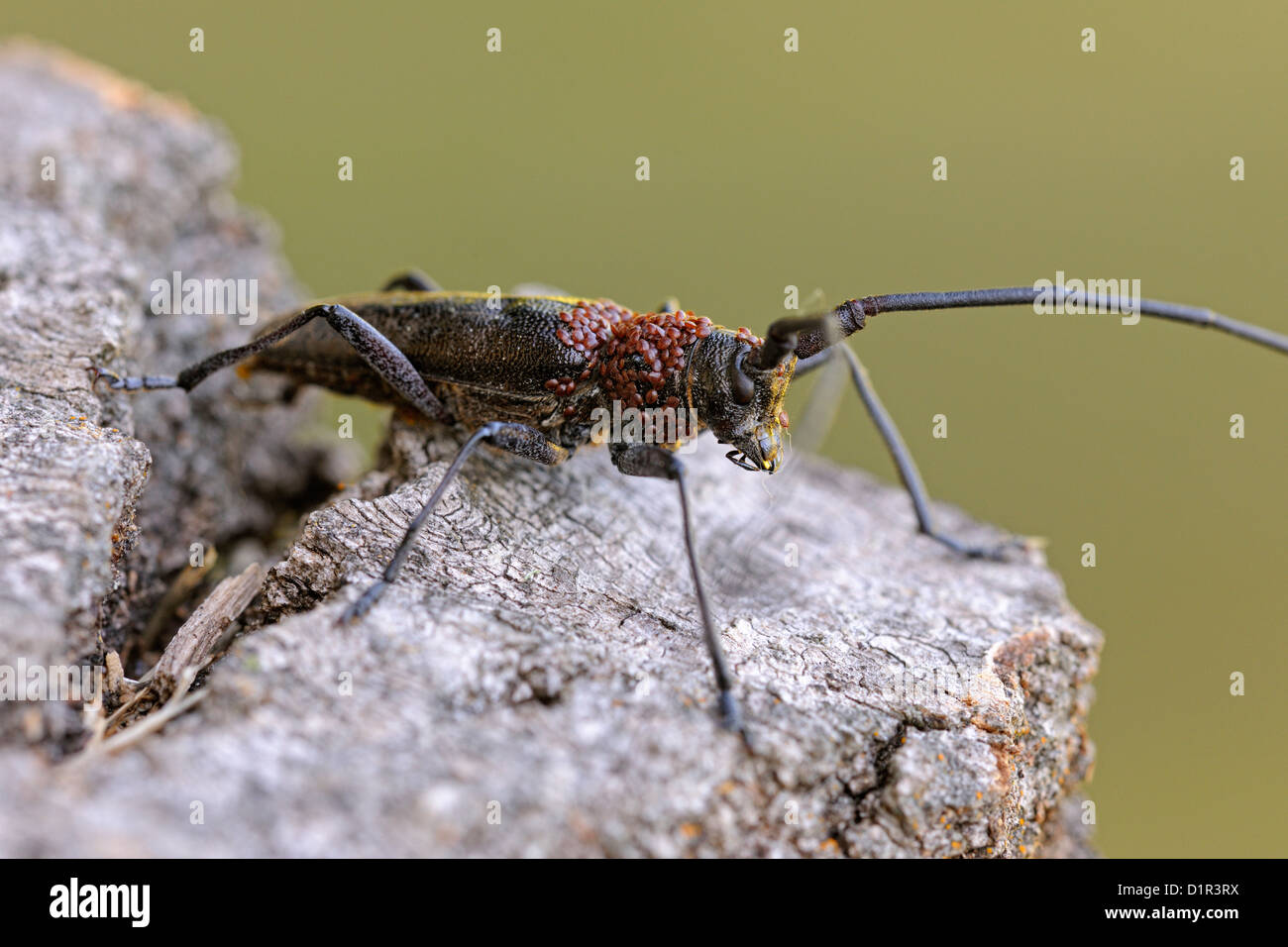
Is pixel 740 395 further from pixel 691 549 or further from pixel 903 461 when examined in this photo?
pixel 903 461

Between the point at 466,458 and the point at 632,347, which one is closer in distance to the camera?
the point at 466,458

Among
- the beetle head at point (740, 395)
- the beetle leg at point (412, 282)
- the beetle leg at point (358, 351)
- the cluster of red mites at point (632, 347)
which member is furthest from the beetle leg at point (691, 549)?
the beetle leg at point (412, 282)

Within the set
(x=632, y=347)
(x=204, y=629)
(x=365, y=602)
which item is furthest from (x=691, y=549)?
(x=204, y=629)

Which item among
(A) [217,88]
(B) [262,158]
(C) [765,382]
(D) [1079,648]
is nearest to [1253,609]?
(D) [1079,648]

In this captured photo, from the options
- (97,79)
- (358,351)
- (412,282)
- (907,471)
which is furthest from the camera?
(97,79)

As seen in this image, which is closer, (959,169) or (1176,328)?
(1176,328)

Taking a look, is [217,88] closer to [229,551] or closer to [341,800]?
[229,551]

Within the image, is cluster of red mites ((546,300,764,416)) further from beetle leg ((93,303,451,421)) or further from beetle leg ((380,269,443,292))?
beetle leg ((380,269,443,292))
